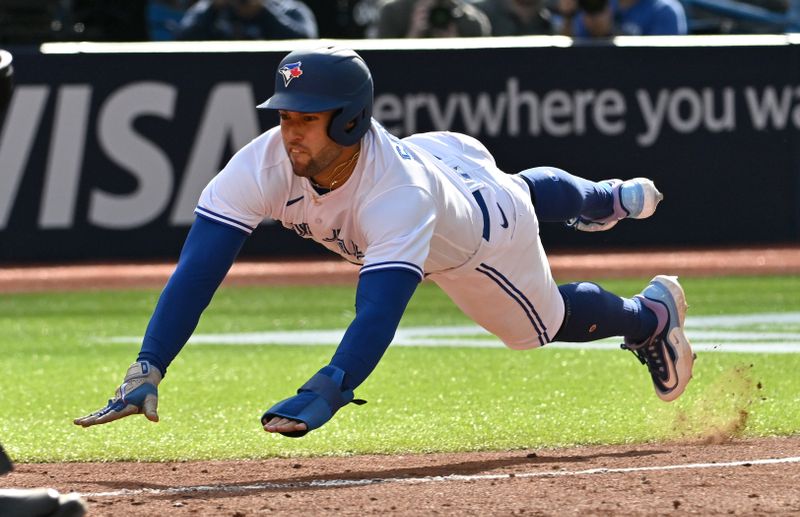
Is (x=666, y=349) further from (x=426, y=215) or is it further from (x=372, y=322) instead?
(x=372, y=322)

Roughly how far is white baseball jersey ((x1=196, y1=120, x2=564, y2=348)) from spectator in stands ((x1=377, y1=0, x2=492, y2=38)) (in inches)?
351

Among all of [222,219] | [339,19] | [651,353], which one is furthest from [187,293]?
[339,19]

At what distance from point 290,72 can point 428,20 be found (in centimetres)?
1009

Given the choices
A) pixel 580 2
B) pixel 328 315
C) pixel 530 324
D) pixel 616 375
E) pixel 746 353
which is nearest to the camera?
pixel 530 324

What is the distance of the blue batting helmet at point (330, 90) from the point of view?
580 centimetres

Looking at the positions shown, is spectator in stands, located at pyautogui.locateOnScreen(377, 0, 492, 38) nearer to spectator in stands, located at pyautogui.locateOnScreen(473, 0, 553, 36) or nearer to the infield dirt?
spectator in stands, located at pyautogui.locateOnScreen(473, 0, 553, 36)

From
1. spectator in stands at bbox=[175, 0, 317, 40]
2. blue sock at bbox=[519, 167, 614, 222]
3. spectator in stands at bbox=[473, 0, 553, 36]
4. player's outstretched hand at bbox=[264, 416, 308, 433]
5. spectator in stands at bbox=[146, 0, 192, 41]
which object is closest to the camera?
player's outstretched hand at bbox=[264, 416, 308, 433]

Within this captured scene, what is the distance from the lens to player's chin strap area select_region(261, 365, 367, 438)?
17.3 feet

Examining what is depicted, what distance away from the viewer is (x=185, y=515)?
5465mm

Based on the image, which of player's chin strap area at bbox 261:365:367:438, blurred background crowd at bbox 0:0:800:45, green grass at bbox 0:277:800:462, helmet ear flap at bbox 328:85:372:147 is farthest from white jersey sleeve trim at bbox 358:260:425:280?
blurred background crowd at bbox 0:0:800:45

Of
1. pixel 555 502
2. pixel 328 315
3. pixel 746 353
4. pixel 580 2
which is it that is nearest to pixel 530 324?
pixel 555 502

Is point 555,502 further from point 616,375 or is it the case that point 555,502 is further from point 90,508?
point 616,375

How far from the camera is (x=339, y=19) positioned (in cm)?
1734

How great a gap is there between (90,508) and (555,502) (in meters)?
1.63
